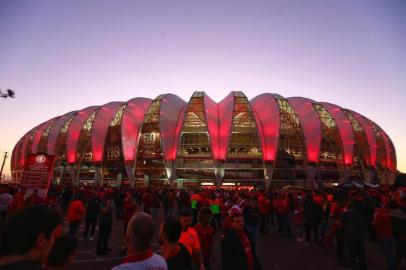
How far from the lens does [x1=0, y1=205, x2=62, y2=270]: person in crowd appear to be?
1659 millimetres

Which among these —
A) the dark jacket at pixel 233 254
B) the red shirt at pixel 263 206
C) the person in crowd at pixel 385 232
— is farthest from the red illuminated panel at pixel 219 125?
the dark jacket at pixel 233 254

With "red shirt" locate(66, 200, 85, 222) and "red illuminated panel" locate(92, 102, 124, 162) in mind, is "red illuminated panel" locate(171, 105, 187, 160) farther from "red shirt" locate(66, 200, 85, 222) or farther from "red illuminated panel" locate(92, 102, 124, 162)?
"red shirt" locate(66, 200, 85, 222)

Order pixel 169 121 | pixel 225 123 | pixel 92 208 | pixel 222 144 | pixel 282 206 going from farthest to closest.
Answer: pixel 169 121, pixel 225 123, pixel 222 144, pixel 282 206, pixel 92 208

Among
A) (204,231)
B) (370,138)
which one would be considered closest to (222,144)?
(370,138)

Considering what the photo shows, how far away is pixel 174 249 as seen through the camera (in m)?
3.32

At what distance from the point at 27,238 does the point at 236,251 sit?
3.01 metres

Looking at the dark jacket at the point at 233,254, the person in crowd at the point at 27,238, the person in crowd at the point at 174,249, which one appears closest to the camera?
the person in crowd at the point at 27,238

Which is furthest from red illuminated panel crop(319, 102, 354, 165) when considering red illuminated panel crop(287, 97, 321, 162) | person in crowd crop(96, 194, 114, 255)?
person in crowd crop(96, 194, 114, 255)

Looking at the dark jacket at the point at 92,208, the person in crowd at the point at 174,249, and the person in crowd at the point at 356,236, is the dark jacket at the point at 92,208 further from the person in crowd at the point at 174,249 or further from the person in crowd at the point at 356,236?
the person in crowd at the point at 174,249

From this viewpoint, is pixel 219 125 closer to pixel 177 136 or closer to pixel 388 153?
pixel 177 136

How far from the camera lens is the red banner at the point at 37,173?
12.4m

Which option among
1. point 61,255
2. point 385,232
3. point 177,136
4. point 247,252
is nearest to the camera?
point 61,255

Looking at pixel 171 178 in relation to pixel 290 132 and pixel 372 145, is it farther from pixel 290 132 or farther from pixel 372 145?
pixel 372 145

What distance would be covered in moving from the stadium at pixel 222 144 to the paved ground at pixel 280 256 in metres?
31.7
